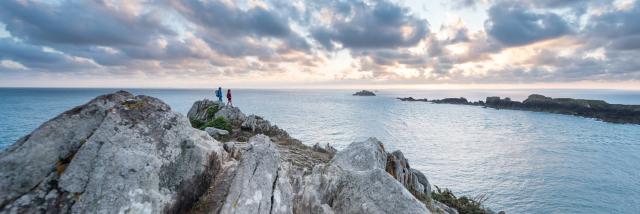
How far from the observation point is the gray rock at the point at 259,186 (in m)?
7.02

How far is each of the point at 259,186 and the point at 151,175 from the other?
2.46m

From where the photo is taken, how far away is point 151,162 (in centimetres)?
680

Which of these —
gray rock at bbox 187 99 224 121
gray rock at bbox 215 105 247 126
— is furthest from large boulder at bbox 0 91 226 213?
Answer: gray rock at bbox 187 99 224 121

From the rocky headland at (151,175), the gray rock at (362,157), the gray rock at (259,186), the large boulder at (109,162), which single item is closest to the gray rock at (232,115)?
the gray rock at (362,157)

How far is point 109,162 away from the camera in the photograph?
20.9ft

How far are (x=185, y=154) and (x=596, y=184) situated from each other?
159 feet

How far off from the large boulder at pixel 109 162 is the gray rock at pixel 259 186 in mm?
1083

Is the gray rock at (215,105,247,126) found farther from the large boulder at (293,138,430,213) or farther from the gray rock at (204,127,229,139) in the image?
the large boulder at (293,138,430,213)

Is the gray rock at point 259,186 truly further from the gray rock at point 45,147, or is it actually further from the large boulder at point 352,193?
the gray rock at point 45,147

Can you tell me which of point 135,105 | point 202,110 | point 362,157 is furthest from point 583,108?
point 135,105

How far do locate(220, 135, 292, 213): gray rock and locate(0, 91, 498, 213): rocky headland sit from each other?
0.03 meters

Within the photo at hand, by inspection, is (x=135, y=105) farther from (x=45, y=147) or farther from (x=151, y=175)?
(x=151, y=175)

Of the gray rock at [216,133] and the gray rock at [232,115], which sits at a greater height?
the gray rock at [232,115]

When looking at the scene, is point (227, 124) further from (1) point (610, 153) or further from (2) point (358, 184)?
(1) point (610, 153)
